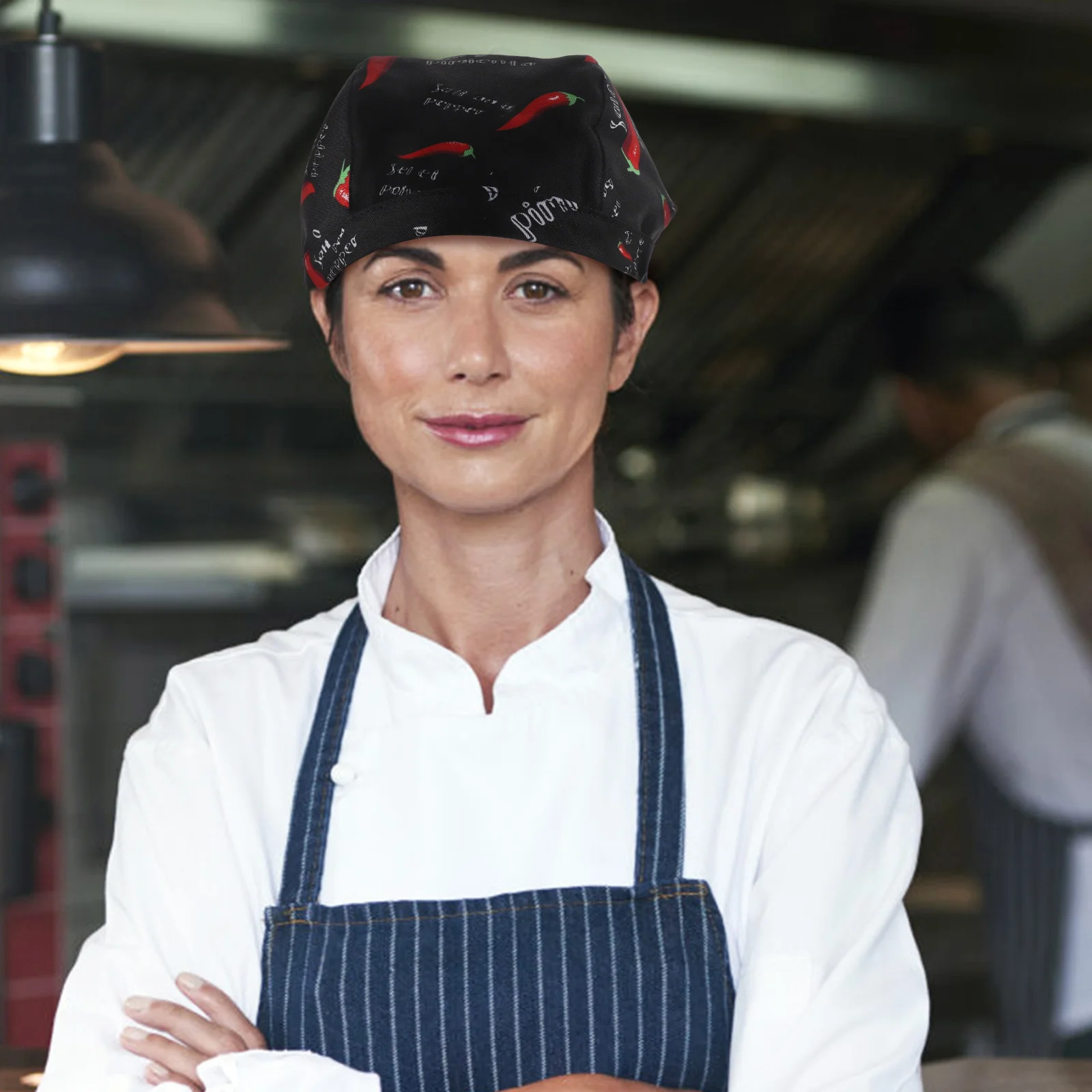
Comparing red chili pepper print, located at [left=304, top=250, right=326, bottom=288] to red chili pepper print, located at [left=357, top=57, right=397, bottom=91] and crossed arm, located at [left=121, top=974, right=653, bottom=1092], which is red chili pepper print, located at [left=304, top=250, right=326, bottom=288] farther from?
crossed arm, located at [left=121, top=974, right=653, bottom=1092]

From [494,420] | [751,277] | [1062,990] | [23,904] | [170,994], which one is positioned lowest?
[1062,990]

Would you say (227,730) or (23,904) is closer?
(227,730)

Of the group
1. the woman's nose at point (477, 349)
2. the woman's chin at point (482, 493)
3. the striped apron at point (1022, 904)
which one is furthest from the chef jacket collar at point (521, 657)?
the striped apron at point (1022, 904)

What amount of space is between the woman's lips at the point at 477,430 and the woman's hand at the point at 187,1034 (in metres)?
0.44

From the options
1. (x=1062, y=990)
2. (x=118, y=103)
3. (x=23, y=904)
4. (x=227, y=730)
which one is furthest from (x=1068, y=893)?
(x=118, y=103)

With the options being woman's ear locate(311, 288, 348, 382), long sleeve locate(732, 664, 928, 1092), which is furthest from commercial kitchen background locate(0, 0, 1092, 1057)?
long sleeve locate(732, 664, 928, 1092)

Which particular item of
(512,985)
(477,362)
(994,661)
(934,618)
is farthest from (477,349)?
(994,661)

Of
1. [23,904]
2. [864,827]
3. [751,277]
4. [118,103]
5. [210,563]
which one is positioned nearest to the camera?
[864,827]

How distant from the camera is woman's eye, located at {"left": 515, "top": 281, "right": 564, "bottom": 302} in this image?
1.33m

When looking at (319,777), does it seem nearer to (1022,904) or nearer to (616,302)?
(616,302)

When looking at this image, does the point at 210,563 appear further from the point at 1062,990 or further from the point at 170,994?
the point at 170,994

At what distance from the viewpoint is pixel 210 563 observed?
3.90 metres

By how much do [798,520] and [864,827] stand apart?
129 inches

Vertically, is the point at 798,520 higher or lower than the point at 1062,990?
higher
